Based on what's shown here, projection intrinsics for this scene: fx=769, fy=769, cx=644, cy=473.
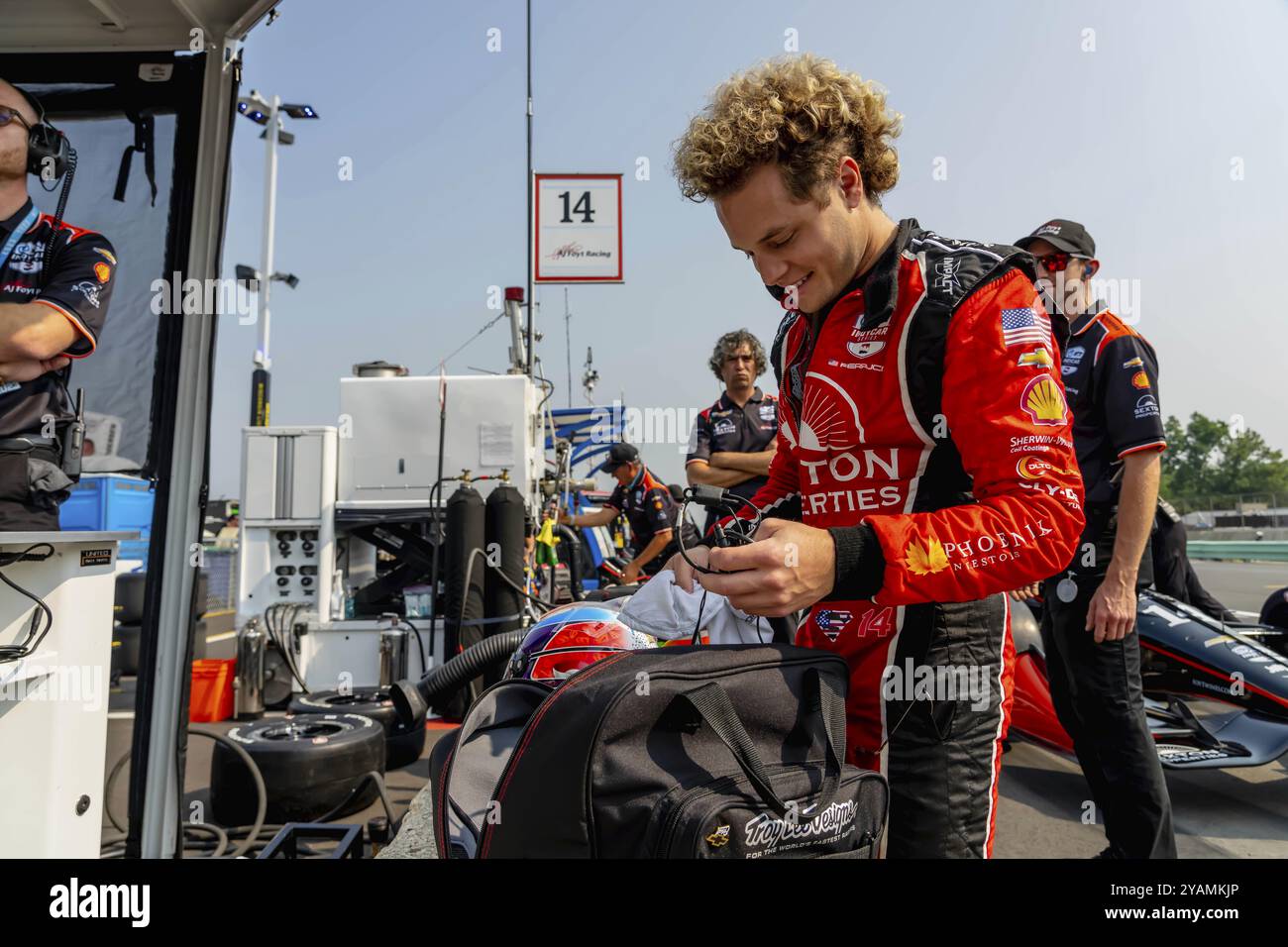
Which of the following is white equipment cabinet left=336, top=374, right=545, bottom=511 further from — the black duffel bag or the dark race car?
the black duffel bag

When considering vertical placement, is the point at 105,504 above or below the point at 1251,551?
above

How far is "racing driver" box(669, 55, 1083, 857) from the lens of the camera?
999mm

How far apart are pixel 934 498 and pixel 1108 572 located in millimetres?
1549

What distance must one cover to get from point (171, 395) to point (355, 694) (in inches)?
100

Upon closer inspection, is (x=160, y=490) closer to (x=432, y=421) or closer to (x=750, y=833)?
(x=750, y=833)

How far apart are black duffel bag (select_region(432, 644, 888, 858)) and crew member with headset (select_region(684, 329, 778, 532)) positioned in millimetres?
3789

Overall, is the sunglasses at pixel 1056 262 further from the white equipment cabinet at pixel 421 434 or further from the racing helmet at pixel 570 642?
the white equipment cabinet at pixel 421 434

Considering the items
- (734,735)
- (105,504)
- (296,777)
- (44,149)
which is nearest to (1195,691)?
(734,735)

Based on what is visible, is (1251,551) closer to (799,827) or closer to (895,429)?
(895,429)

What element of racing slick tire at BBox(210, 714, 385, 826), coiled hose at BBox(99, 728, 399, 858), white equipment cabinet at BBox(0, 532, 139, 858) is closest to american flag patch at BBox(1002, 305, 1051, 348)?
white equipment cabinet at BBox(0, 532, 139, 858)

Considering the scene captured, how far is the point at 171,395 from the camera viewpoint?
2.44 metres

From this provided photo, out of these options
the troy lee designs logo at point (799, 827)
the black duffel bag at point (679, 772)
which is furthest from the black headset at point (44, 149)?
the troy lee designs logo at point (799, 827)

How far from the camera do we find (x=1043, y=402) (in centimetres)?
103
